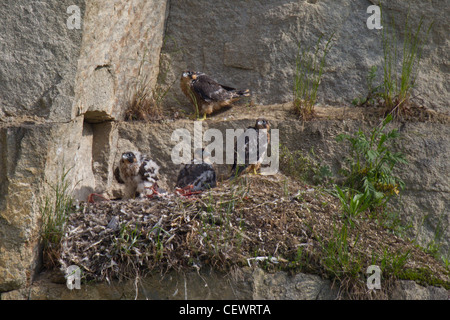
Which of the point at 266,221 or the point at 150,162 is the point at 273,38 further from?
the point at 266,221

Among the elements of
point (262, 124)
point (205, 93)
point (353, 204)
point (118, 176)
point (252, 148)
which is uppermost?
point (205, 93)

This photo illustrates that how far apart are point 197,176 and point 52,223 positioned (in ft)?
5.08

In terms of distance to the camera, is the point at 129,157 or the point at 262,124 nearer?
the point at 129,157

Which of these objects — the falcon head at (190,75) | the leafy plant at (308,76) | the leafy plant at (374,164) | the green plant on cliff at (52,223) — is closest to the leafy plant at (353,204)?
the leafy plant at (374,164)

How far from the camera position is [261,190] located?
19.1 feet

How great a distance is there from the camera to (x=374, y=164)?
6.15m

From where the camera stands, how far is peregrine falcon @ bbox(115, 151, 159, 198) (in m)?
6.16

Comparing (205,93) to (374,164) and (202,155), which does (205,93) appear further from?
(374,164)

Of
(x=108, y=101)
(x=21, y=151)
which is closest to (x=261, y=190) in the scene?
(x=108, y=101)

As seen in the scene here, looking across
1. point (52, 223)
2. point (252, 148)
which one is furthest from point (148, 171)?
point (52, 223)

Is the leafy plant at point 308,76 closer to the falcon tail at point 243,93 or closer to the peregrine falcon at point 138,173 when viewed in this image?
the falcon tail at point 243,93

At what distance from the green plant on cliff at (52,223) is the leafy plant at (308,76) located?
8.51ft

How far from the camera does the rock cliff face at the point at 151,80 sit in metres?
5.14

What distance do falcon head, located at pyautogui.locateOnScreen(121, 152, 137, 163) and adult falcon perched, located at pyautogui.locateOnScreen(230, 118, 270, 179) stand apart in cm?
97
